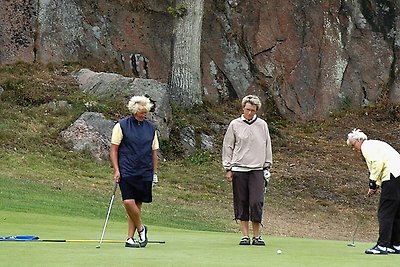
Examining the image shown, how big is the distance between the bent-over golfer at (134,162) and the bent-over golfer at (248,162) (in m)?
1.75

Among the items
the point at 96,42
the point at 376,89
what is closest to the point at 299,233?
the point at 96,42

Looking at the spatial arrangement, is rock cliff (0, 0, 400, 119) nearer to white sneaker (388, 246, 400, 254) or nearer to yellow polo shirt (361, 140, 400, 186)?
yellow polo shirt (361, 140, 400, 186)

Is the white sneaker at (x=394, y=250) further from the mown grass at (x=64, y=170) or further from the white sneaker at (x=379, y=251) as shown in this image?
the mown grass at (x=64, y=170)

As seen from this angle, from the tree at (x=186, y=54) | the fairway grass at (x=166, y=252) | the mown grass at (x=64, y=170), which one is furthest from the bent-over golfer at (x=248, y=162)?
the tree at (x=186, y=54)

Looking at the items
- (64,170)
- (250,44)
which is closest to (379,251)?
(64,170)

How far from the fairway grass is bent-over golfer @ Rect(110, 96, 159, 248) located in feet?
1.61

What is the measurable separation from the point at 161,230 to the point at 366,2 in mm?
21300

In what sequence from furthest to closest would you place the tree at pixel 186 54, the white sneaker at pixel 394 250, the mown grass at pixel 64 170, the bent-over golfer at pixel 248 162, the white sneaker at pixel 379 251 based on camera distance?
the tree at pixel 186 54
the mown grass at pixel 64 170
the bent-over golfer at pixel 248 162
the white sneaker at pixel 394 250
the white sneaker at pixel 379 251

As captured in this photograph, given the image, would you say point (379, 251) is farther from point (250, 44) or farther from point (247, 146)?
point (250, 44)

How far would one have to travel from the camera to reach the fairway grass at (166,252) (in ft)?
29.5

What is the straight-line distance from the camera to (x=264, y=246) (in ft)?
39.8

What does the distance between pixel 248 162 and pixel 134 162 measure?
2.02 meters

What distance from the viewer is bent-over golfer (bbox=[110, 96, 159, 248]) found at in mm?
11234

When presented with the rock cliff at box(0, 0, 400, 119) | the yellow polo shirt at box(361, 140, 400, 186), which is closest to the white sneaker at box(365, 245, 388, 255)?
the yellow polo shirt at box(361, 140, 400, 186)
